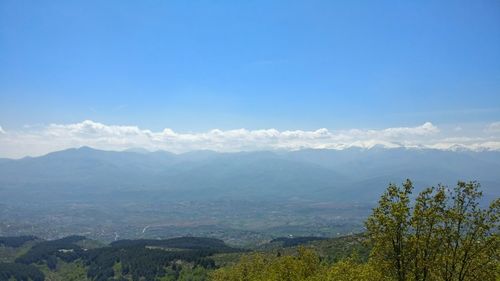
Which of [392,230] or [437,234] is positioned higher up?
[392,230]

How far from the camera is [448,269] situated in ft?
108

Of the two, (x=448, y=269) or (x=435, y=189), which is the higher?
(x=435, y=189)

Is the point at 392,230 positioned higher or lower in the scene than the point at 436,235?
higher

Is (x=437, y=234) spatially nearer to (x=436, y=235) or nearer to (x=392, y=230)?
(x=436, y=235)

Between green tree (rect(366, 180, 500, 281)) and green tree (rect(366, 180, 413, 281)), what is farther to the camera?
green tree (rect(366, 180, 413, 281))

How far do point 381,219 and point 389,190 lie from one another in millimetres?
2266

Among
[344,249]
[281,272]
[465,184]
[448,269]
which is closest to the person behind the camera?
[465,184]

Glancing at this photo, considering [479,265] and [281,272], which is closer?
[479,265]

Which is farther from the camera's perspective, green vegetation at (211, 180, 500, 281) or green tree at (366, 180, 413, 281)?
green tree at (366, 180, 413, 281)

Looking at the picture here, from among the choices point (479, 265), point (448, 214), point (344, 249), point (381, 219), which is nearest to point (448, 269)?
point (479, 265)

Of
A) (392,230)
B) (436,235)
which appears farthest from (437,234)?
(392,230)

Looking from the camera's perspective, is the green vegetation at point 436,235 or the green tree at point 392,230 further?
the green tree at point 392,230

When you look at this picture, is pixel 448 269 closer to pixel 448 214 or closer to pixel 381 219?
pixel 448 214

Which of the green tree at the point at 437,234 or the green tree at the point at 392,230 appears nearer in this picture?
the green tree at the point at 437,234
